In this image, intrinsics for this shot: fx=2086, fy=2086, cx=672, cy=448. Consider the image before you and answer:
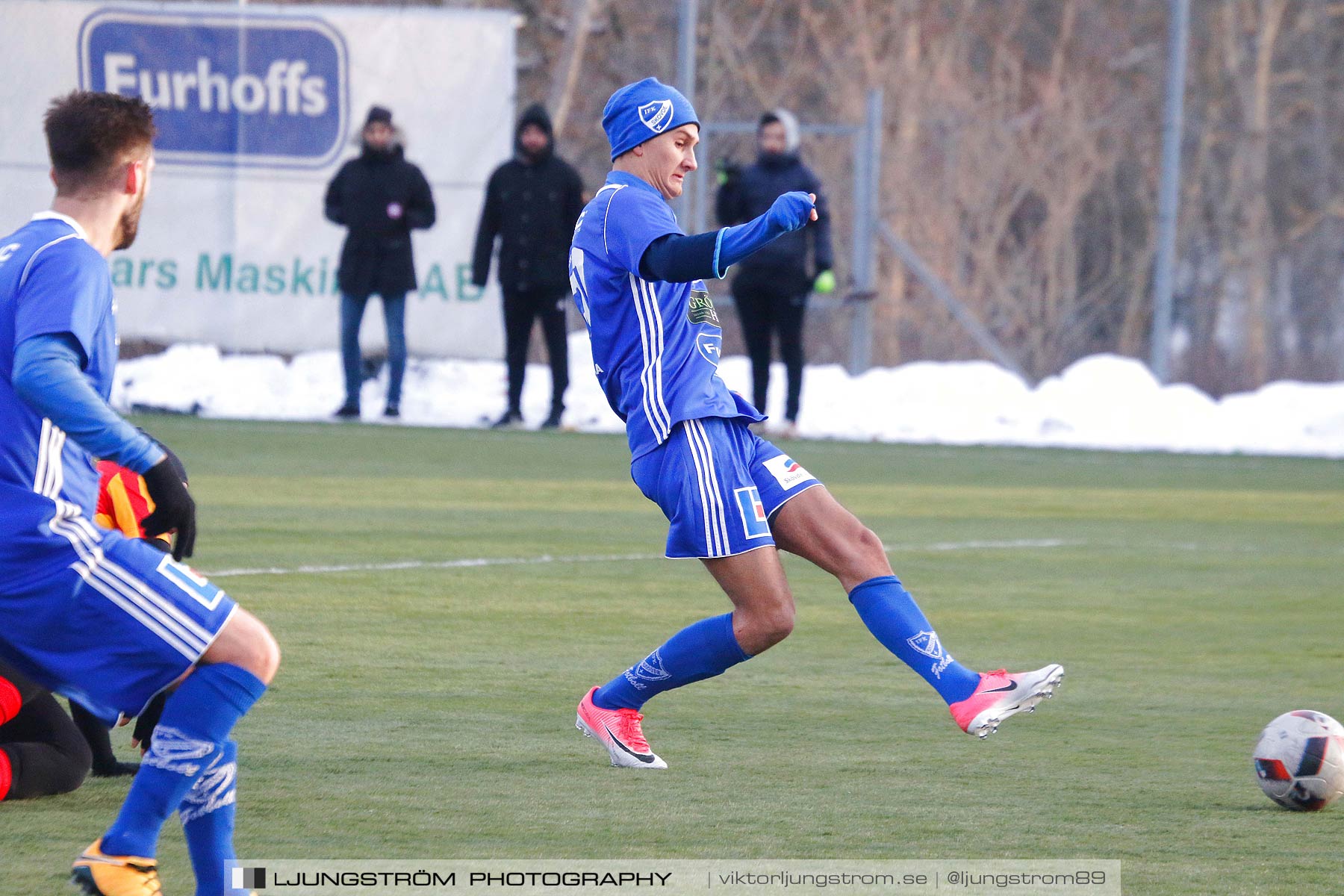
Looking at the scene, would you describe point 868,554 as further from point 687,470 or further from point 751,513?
→ point 687,470

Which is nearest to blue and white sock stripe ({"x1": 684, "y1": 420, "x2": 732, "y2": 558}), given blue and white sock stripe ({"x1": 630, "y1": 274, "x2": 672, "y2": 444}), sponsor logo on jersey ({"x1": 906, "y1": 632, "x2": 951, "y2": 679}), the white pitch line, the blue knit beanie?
blue and white sock stripe ({"x1": 630, "y1": 274, "x2": 672, "y2": 444})

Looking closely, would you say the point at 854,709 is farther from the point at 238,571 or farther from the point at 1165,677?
the point at 238,571

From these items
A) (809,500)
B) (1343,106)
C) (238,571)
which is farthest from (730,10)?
(809,500)

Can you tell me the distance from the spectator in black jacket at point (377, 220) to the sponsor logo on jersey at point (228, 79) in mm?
1723

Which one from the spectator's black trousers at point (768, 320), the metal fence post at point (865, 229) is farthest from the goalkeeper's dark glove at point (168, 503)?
the metal fence post at point (865, 229)

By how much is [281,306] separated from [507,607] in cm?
981

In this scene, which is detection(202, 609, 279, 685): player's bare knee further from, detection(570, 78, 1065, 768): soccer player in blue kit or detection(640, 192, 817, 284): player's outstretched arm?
detection(570, 78, 1065, 768): soccer player in blue kit

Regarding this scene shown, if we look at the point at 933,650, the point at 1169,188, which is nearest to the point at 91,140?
the point at 933,650

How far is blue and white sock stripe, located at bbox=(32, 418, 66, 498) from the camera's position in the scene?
→ 3.59m

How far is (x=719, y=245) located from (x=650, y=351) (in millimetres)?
501

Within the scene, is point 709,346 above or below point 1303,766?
above

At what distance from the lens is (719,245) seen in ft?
15.4

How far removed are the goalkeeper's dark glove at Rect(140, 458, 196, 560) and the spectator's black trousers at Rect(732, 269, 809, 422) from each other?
37.1 ft

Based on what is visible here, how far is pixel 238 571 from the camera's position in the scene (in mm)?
8195
